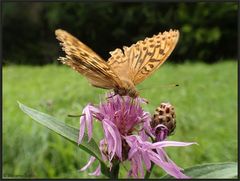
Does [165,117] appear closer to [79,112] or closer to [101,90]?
[79,112]

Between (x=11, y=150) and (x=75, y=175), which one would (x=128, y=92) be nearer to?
(x=75, y=175)

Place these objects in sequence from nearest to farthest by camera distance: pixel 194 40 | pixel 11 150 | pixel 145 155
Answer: pixel 145 155 → pixel 11 150 → pixel 194 40

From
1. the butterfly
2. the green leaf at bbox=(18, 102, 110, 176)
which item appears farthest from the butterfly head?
the green leaf at bbox=(18, 102, 110, 176)

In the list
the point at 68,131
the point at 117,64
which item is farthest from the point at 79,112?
the point at 68,131

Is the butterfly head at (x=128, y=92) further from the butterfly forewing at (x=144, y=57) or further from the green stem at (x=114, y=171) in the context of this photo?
the green stem at (x=114, y=171)

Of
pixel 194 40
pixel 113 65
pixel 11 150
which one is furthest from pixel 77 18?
pixel 113 65

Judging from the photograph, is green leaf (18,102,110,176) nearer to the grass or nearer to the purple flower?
the purple flower
